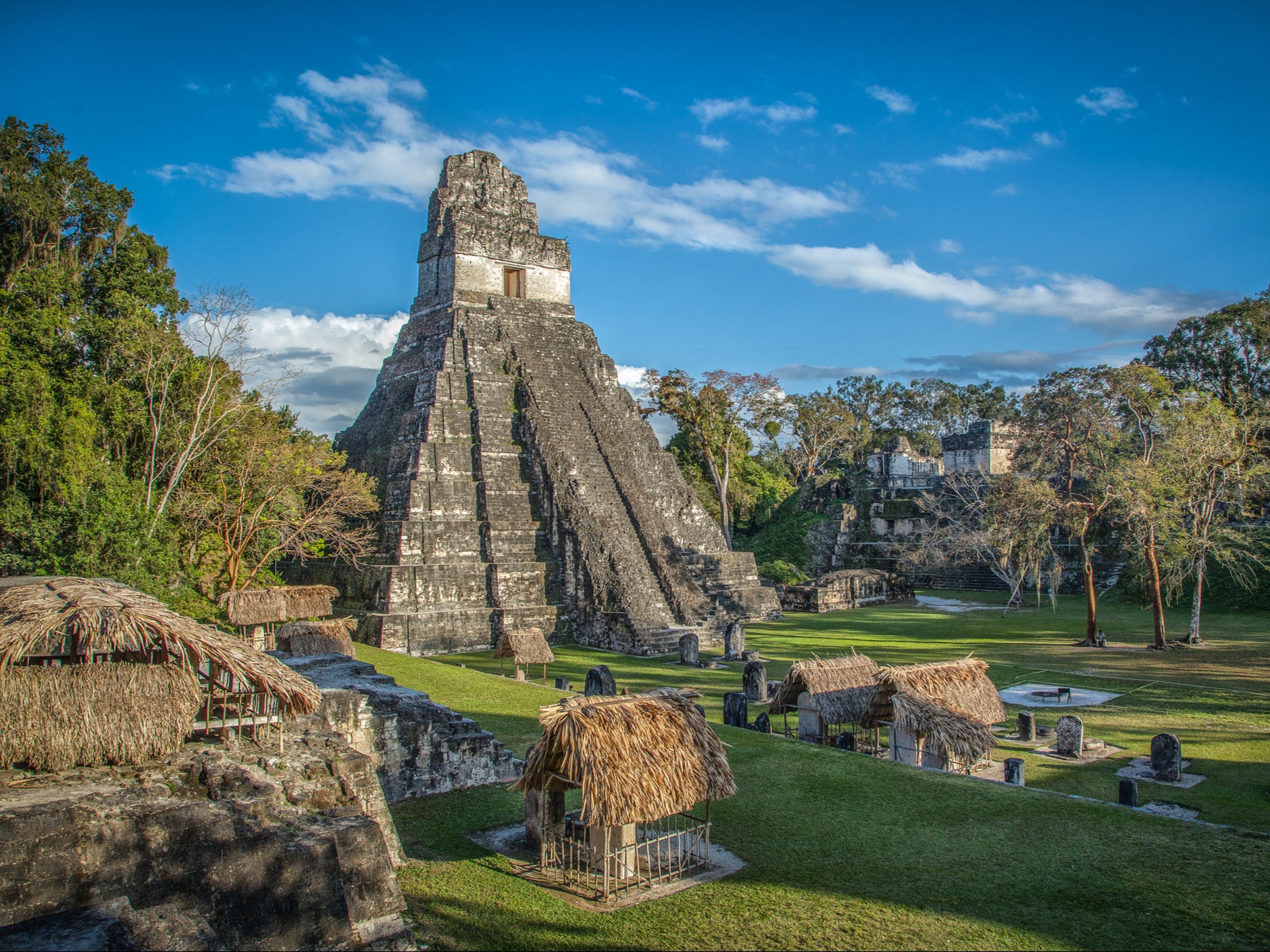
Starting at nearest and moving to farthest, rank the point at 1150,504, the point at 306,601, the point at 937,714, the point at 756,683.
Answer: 1. the point at 937,714
2. the point at 756,683
3. the point at 306,601
4. the point at 1150,504

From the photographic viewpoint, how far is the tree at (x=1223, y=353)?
29.9 m

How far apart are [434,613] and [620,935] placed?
1142cm

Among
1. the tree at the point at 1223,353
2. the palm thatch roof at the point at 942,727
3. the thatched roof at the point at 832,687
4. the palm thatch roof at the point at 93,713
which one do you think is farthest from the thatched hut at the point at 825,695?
the tree at the point at 1223,353

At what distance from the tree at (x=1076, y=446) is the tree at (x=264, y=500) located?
15.0 m

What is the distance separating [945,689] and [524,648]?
6554 millimetres

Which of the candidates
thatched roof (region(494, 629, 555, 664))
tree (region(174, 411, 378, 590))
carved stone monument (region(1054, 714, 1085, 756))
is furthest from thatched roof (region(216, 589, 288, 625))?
carved stone monument (region(1054, 714, 1085, 756))

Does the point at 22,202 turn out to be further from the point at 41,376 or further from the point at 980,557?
the point at 980,557

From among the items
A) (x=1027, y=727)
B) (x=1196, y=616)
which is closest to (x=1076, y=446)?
(x=1196, y=616)

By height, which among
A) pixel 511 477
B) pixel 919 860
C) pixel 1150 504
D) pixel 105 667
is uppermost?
pixel 511 477

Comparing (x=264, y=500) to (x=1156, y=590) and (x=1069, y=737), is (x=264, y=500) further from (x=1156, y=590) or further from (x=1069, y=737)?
(x=1156, y=590)

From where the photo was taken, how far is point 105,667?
18.3ft

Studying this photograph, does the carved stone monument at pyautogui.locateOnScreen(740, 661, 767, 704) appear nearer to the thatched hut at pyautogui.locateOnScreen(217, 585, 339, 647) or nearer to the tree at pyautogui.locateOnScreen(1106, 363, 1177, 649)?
the thatched hut at pyautogui.locateOnScreen(217, 585, 339, 647)

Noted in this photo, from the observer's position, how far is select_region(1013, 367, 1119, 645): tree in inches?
693

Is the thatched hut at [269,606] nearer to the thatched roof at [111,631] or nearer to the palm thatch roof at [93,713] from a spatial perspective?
the thatched roof at [111,631]
